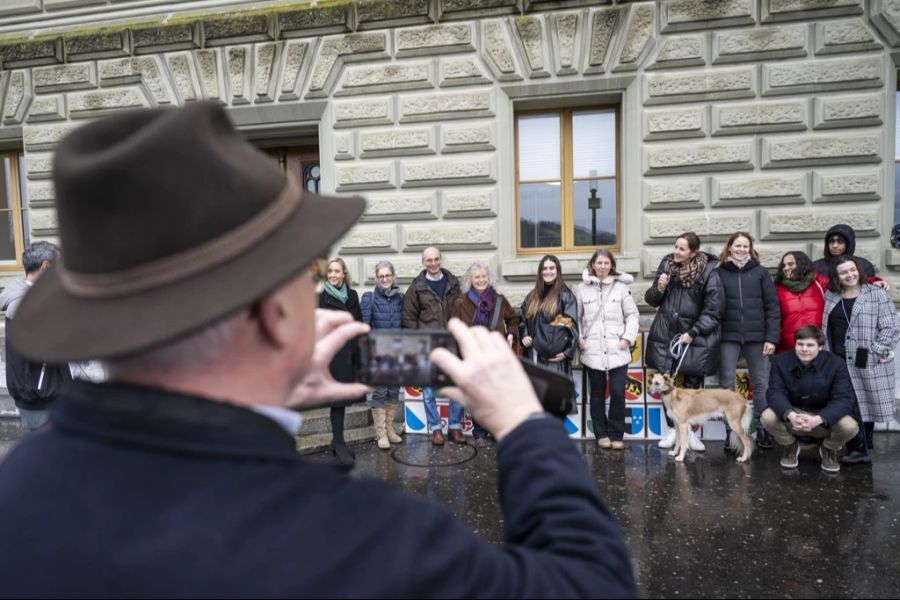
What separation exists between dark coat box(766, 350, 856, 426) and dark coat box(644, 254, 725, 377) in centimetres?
64

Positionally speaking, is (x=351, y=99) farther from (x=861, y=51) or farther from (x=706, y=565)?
(x=706, y=565)

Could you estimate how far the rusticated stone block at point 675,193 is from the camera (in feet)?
22.8

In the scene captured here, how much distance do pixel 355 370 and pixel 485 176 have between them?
629 cm

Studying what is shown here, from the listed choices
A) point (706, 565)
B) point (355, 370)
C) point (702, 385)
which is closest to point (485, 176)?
point (702, 385)

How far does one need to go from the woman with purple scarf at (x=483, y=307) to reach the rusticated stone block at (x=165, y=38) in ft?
16.9

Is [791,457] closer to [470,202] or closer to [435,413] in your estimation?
[435,413]

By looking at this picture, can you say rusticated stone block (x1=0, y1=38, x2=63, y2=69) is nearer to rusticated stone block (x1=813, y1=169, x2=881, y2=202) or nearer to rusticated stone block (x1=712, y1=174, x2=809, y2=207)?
rusticated stone block (x1=712, y1=174, x2=809, y2=207)

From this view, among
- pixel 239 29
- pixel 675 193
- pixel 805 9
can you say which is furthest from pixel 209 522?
pixel 239 29

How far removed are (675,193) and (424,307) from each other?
3.34 meters

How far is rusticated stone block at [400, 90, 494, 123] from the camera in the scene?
733cm

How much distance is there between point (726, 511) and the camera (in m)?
4.60

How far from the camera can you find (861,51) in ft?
21.6

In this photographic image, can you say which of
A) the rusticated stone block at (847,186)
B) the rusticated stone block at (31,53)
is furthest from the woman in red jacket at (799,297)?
the rusticated stone block at (31,53)

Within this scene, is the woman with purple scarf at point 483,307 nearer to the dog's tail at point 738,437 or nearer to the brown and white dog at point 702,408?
the brown and white dog at point 702,408
